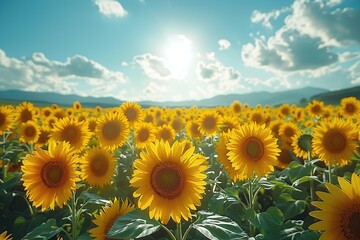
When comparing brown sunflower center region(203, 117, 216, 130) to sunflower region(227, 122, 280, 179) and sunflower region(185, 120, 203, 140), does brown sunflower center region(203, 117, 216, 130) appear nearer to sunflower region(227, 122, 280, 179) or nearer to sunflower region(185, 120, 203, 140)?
sunflower region(185, 120, 203, 140)

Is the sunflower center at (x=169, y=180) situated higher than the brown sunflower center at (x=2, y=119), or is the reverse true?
the brown sunflower center at (x=2, y=119)

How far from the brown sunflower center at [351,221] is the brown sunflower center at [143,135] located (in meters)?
5.60

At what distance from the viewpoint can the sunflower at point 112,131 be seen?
22.3ft

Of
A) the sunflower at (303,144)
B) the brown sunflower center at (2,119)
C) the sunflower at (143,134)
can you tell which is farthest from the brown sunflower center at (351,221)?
the brown sunflower center at (2,119)

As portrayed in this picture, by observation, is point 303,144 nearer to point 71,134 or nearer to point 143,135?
→ point 143,135

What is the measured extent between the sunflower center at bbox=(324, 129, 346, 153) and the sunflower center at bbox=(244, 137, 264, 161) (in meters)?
1.55

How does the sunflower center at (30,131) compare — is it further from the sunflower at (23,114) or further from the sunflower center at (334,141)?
the sunflower center at (334,141)

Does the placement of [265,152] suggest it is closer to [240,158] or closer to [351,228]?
[240,158]

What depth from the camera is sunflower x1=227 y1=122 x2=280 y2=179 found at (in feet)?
14.1

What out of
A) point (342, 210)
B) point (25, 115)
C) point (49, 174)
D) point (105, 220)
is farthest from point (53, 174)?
point (25, 115)

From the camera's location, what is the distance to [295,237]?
3.60 meters

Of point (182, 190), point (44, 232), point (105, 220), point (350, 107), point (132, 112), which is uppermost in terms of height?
point (132, 112)

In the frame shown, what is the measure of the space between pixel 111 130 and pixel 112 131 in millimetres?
36

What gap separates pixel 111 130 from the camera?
6.92 meters
